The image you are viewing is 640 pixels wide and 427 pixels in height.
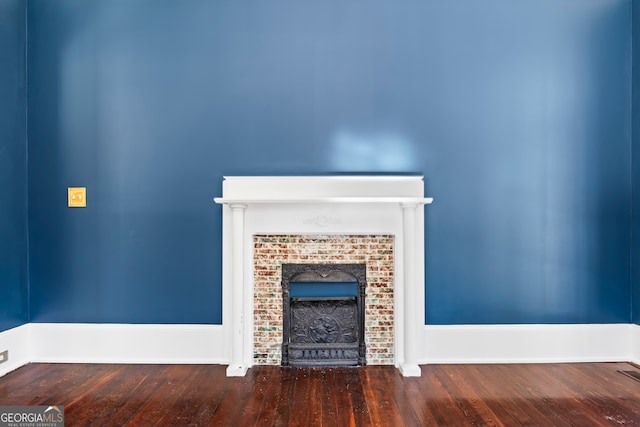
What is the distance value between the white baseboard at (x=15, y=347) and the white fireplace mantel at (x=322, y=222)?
1.35 meters

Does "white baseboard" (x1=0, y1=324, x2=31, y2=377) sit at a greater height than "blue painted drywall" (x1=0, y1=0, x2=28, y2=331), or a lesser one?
lesser

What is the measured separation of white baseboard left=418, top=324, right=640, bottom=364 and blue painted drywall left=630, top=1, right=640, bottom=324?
0.24 m

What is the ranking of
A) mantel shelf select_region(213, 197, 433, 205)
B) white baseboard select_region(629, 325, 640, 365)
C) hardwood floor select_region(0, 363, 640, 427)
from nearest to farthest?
hardwood floor select_region(0, 363, 640, 427) → mantel shelf select_region(213, 197, 433, 205) → white baseboard select_region(629, 325, 640, 365)

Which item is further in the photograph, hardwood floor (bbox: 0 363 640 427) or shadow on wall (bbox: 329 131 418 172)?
shadow on wall (bbox: 329 131 418 172)

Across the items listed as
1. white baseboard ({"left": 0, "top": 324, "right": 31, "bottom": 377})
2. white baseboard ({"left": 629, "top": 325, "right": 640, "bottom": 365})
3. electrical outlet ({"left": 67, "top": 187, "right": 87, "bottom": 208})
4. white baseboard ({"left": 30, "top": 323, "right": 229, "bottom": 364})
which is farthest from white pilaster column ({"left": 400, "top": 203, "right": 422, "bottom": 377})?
white baseboard ({"left": 0, "top": 324, "right": 31, "bottom": 377})

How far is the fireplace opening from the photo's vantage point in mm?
2654

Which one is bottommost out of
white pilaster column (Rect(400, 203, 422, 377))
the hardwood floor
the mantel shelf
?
the hardwood floor

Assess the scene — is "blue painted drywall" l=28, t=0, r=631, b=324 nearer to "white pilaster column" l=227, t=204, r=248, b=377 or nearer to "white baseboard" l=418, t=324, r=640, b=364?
"white baseboard" l=418, t=324, r=640, b=364

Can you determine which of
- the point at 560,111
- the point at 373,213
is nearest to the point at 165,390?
the point at 373,213

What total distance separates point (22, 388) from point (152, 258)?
100 cm

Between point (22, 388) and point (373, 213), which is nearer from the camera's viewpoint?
point (22, 388)

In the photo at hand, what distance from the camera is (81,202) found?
269 centimetres

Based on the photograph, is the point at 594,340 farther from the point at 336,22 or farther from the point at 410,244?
the point at 336,22

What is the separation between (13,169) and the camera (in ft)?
8.54
